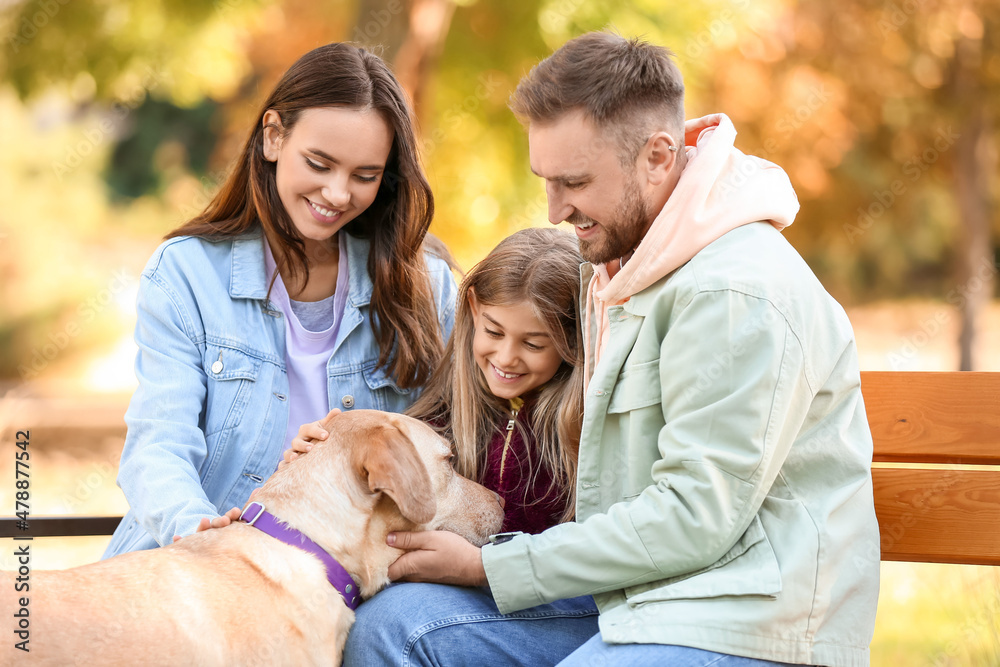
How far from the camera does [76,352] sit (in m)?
9.92

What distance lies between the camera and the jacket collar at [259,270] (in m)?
3.05

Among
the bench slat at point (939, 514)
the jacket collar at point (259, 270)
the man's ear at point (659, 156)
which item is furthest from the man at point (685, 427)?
the jacket collar at point (259, 270)

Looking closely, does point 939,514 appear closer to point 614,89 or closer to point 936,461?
point 936,461

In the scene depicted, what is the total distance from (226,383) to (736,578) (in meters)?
1.87

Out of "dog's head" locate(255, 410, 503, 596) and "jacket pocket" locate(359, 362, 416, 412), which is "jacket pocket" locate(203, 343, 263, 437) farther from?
"dog's head" locate(255, 410, 503, 596)

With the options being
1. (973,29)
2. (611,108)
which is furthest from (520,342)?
(973,29)

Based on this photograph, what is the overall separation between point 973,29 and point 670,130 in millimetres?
7494

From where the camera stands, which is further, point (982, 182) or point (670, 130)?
point (982, 182)

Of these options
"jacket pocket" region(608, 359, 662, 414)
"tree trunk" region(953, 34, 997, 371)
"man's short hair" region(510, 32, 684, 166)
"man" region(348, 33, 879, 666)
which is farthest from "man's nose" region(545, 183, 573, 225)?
"tree trunk" region(953, 34, 997, 371)

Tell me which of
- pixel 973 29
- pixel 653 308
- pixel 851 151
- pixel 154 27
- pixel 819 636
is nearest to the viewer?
pixel 819 636

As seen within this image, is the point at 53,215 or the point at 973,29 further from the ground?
the point at 973,29

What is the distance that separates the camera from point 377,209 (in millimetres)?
3363

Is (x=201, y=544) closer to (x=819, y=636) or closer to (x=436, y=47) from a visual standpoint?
A: (x=819, y=636)

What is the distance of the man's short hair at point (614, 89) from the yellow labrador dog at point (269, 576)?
40.2 inches
